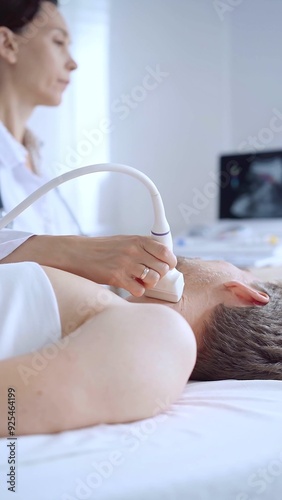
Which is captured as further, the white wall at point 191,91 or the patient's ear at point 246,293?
the white wall at point 191,91

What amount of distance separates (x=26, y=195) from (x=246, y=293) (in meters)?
1.08

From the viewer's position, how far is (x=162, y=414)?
2.93 ft

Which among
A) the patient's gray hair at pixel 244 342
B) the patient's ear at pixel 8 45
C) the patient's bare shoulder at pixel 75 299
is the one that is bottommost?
the patient's gray hair at pixel 244 342

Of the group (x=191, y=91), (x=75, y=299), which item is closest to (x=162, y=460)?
(x=75, y=299)

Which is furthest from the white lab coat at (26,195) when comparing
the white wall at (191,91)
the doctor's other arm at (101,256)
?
the white wall at (191,91)

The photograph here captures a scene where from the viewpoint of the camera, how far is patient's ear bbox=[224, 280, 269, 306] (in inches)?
43.0

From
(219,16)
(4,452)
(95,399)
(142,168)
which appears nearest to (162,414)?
(95,399)

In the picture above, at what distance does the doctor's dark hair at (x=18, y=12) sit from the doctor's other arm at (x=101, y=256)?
1.03 meters

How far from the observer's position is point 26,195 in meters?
1.98

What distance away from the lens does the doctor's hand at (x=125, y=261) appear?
3.23 feet

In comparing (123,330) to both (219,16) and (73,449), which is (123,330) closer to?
(73,449)

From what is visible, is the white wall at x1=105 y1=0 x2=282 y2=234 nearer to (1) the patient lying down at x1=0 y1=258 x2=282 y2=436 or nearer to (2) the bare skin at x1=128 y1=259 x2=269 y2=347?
(2) the bare skin at x1=128 y1=259 x2=269 y2=347

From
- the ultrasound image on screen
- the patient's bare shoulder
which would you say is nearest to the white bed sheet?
the patient's bare shoulder

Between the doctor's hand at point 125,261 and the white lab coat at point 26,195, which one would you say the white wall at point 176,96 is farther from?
the doctor's hand at point 125,261
